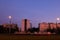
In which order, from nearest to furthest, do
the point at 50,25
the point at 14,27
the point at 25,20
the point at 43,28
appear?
the point at 25,20, the point at 43,28, the point at 50,25, the point at 14,27

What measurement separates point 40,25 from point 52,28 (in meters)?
6.56

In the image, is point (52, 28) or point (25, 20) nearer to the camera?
point (25, 20)

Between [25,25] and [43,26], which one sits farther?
[43,26]

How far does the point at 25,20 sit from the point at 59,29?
24149 millimetres

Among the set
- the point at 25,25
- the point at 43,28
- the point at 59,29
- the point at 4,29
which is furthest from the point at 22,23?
the point at 4,29

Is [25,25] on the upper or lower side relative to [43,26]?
upper

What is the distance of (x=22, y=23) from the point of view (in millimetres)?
90812

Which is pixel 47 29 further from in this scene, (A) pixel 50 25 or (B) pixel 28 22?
(B) pixel 28 22

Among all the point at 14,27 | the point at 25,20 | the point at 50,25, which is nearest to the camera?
→ the point at 25,20

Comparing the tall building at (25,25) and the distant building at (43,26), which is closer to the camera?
the tall building at (25,25)

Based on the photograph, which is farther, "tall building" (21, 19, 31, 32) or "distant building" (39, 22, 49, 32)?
"distant building" (39, 22, 49, 32)

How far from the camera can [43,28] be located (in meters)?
104

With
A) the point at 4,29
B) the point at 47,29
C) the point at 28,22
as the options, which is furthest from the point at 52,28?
the point at 4,29

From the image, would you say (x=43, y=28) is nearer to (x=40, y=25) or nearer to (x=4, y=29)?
(x=40, y=25)
